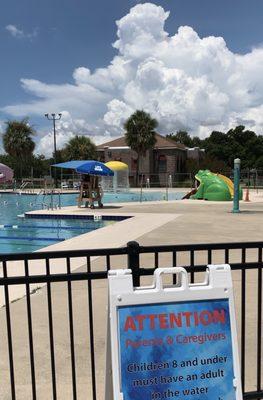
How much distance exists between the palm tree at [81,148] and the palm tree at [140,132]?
7.54 meters

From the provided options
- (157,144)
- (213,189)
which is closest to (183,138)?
(157,144)

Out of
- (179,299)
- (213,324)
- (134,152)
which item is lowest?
(213,324)

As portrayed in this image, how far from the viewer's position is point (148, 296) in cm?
229

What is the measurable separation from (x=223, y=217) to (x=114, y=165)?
30291mm

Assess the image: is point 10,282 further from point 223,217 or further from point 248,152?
A: point 248,152

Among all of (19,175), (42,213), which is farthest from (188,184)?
(42,213)

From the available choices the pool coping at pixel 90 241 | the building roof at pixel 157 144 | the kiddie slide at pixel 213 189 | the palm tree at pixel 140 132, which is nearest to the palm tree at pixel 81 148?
the building roof at pixel 157 144

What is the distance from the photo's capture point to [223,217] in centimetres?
1495

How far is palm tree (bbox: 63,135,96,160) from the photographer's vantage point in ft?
193

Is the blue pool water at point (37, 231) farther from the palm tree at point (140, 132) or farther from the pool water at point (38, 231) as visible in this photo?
the palm tree at point (140, 132)

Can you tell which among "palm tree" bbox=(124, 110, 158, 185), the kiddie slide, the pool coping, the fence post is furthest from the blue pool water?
"palm tree" bbox=(124, 110, 158, 185)

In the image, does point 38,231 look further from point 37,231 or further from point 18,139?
point 18,139

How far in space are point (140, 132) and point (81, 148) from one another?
9990 mm

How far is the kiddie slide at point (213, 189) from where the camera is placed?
24.3m
